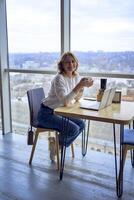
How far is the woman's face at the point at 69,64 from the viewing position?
2.67 metres

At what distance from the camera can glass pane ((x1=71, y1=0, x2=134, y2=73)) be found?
2809 millimetres

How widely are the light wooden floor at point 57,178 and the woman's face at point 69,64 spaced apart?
3.36 ft

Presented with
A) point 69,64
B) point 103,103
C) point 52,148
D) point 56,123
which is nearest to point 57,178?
point 52,148

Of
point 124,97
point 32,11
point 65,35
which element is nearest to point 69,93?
point 124,97

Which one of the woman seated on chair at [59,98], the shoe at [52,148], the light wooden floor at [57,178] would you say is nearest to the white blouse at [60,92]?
the woman seated on chair at [59,98]

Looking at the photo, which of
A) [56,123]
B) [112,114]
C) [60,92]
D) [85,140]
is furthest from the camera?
[85,140]

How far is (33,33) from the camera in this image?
3410 mm

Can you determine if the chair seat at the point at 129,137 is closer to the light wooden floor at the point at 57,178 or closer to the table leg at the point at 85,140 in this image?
the light wooden floor at the point at 57,178

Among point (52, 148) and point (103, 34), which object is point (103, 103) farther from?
point (103, 34)

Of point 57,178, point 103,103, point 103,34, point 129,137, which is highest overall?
point 103,34

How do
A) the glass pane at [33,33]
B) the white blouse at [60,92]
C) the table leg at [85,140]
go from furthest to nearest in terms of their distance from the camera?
the glass pane at [33,33] → the table leg at [85,140] → the white blouse at [60,92]

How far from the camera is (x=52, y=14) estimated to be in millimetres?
3219

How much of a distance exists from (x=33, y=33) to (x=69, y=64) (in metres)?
1.00

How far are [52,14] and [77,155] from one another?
1.74 metres
